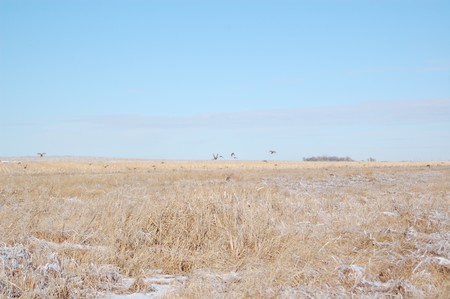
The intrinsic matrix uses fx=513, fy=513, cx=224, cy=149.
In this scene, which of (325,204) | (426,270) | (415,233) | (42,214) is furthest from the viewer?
(325,204)

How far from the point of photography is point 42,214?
9.79 m

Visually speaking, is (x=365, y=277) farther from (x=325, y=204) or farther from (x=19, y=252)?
(x=325, y=204)

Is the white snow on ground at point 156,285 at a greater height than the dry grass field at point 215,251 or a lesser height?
lesser

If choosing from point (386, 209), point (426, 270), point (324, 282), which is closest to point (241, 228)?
point (324, 282)

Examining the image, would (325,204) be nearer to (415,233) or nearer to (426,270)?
(415,233)

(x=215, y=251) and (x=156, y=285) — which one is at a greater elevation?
(x=215, y=251)

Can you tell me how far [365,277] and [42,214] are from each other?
6.19m

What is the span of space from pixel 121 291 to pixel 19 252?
149 centimetres

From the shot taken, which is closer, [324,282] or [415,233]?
[324,282]

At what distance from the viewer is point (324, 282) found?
21.1 ft

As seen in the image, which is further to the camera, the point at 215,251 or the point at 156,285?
the point at 215,251

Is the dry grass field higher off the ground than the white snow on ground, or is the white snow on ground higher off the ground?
the dry grass field

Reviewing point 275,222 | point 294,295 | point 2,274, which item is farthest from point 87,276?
point 275,222

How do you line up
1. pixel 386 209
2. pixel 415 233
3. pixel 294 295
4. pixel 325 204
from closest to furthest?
pixel 294 295 → pixel 415 233 → pixel 386 209 → pixel 325 204
